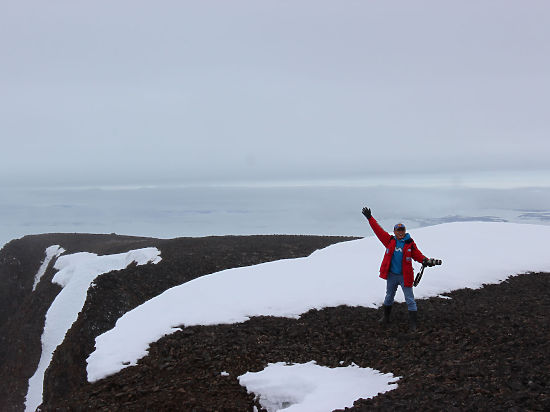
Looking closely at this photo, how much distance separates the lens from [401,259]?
11602mm

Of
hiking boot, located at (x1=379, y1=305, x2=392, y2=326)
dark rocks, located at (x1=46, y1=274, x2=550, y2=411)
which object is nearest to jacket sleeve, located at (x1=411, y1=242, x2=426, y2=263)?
hiking boot, located at (x1=379, y1=305, x2=392, y2=326)

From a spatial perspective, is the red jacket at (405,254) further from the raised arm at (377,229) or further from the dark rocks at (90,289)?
the dark rocks at (90,289)

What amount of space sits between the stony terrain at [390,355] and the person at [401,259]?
3.01 feet

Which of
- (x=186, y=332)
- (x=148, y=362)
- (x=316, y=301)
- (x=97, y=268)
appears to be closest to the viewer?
(x=148, y=362)

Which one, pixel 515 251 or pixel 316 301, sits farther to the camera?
pixel 515 251

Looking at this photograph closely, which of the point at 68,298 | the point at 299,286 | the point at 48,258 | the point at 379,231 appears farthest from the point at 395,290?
the point at 48,258

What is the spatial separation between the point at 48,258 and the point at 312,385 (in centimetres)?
4043

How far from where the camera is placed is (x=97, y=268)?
102 feet

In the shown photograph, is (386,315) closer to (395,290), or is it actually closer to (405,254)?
→ (395,290)

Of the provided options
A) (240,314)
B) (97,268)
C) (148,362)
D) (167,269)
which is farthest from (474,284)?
(97,268)

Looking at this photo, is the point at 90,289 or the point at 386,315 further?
the point at 90,289

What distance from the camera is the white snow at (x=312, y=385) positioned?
820 centimetres

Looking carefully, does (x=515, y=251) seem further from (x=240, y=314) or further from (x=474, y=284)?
(x=240, y=314)

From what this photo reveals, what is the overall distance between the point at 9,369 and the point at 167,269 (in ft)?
44.5
